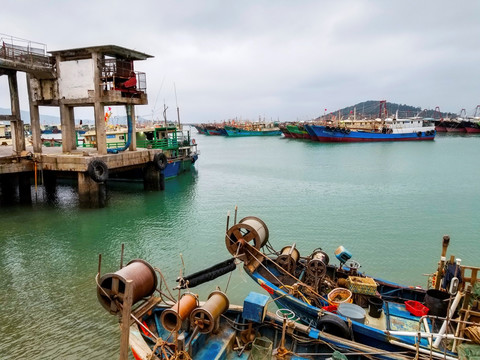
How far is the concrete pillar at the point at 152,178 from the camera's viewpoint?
92.4 feet

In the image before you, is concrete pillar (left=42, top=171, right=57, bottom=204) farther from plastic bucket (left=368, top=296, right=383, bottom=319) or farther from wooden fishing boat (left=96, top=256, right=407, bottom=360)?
plastic bucket (left=368, top=296, right=383, bottom=319)

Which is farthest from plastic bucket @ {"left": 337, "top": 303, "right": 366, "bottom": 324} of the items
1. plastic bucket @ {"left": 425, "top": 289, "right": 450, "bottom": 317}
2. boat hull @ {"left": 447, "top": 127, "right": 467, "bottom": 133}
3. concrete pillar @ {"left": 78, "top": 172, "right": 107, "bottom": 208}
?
boat hull @ {"left": 447, "top": 127, "right": 467, "bottom": 133}

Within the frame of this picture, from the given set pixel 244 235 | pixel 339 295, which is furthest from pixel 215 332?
pixel 339 295

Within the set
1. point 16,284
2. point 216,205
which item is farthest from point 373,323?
point 216,205

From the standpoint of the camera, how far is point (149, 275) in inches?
296

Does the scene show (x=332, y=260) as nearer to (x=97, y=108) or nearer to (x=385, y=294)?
(x=385, y=294)

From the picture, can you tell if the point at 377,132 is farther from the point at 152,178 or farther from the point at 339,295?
the point at 339,295

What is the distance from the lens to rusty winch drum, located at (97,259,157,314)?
7.10 m

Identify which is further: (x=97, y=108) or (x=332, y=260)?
(x=97, y=108)

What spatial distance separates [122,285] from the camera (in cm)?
723

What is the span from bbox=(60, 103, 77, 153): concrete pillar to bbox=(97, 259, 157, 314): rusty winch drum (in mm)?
19741

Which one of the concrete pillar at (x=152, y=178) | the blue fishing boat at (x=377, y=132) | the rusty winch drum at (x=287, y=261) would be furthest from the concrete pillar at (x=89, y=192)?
the blue fishing boat at (x=377, y=132)

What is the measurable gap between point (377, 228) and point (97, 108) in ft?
60.9

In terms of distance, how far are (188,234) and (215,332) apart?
37.9 ft
